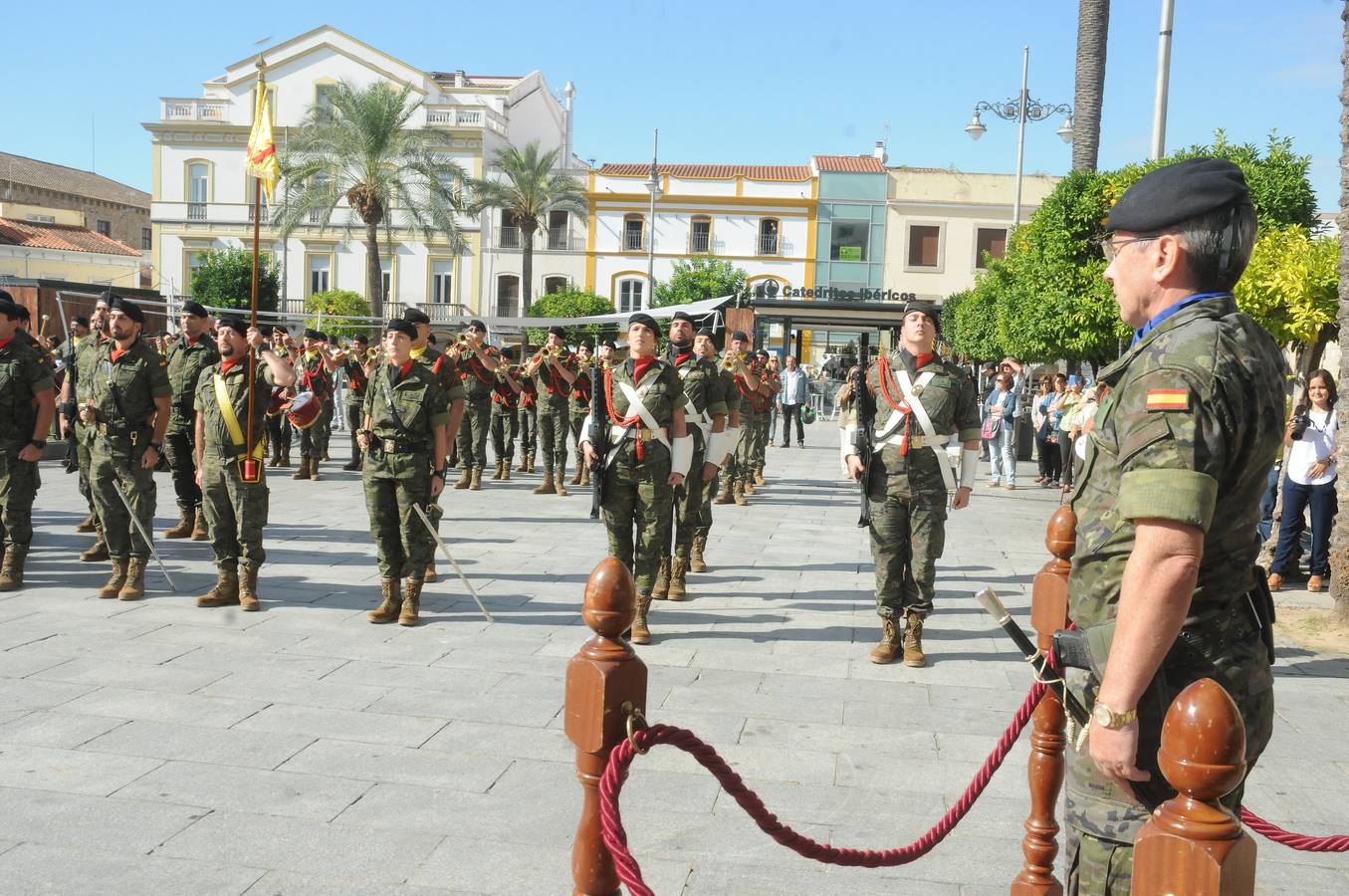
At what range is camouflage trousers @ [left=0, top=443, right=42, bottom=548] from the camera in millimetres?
8211

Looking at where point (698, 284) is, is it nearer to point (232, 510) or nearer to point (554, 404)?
point (554, 404)

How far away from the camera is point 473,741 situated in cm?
517

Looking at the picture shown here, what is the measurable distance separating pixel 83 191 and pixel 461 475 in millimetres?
65063

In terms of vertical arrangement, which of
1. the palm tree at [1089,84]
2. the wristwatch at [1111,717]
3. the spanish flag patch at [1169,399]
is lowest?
the wristwatch at [1111,717]

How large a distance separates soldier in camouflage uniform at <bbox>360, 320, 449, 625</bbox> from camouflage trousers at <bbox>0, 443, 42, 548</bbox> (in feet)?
9.05

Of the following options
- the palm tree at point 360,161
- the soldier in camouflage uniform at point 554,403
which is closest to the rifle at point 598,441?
the soldier in camouflage uniform at point 554,403

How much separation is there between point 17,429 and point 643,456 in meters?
4.72

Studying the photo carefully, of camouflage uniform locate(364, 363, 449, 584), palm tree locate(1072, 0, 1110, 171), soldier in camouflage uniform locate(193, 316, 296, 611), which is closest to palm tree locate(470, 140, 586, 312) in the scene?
palm tree locate(1072, 0, 1110, 171)

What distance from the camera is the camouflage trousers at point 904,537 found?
267 inches

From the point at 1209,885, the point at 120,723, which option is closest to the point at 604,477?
the point at 120,723

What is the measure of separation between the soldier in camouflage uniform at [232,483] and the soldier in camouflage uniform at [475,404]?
7.11 m

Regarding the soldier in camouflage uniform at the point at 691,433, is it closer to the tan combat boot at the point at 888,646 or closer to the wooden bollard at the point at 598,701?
the tan combat boot at the point at 888,646

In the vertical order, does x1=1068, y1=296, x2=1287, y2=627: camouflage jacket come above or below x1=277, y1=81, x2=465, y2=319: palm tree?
below

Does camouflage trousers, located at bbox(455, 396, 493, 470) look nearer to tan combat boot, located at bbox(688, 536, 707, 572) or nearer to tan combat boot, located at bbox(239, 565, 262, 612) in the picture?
tan combat boot, located at bbox(688, 536, 707, 572)
